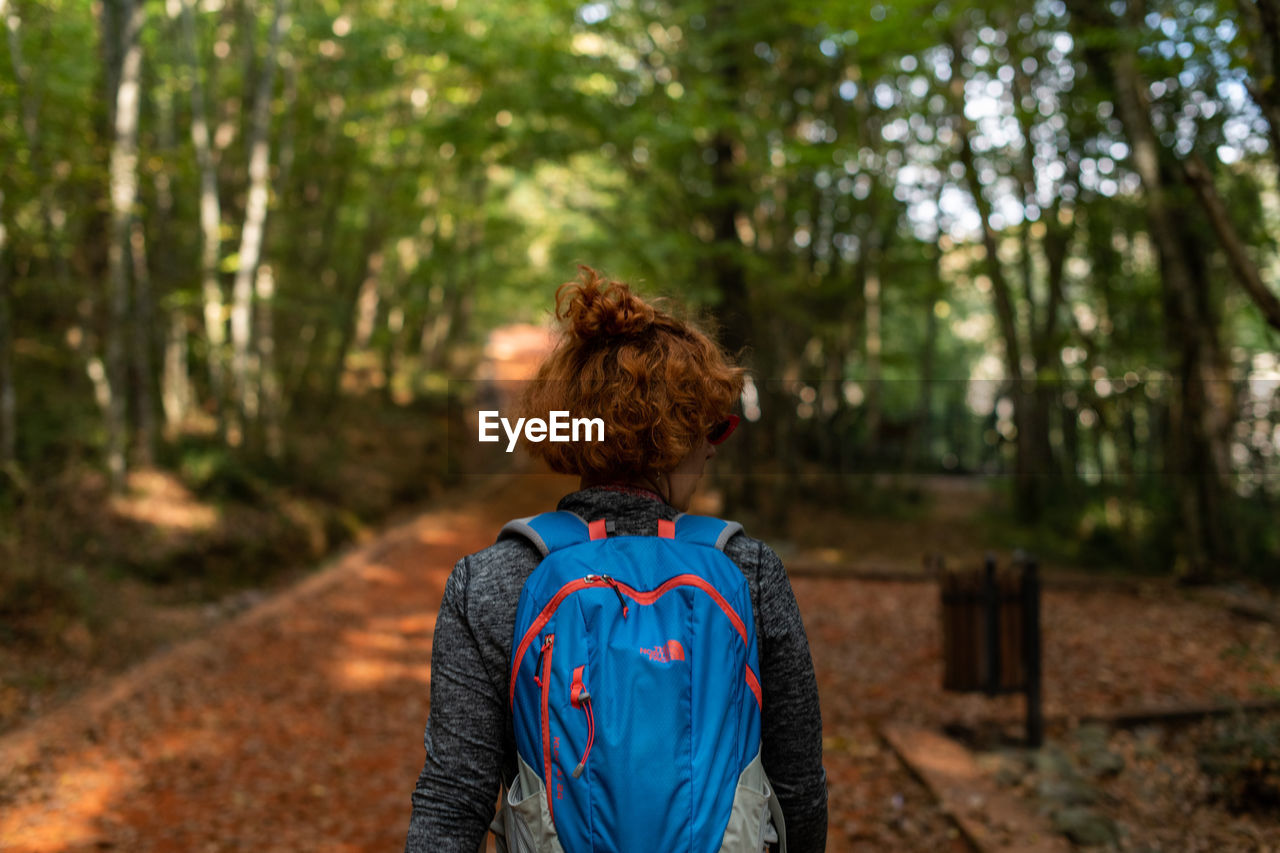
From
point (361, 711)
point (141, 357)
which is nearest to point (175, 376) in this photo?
point (141, 357)

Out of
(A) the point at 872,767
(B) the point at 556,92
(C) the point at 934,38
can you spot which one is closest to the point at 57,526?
(B) the point at 556,92

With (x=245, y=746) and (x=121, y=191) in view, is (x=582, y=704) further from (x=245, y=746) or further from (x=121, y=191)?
(x=121, y=191)

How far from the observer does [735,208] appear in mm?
11438

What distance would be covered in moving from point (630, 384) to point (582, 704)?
53 centimetres

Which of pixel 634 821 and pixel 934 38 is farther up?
pixel 934 38

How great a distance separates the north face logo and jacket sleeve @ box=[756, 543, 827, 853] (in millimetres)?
197

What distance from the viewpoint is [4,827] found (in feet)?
14.4

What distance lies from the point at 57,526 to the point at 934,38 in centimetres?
989

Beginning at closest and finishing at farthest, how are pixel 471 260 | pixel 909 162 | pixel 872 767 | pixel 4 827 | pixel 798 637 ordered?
pixel 798 637
pixel 4 827
pixel 872 767
pixel 909 162
pixel 471 260

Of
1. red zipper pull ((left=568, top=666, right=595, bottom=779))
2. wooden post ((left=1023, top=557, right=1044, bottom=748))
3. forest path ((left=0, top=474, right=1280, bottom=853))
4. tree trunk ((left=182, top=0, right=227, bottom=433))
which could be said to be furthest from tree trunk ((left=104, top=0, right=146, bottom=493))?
red zipper pull ((left=568, top=666, right=595, bottom=779))

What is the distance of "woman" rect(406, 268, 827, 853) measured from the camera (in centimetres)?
141

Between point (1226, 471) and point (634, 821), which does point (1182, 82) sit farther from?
point (634, 821)

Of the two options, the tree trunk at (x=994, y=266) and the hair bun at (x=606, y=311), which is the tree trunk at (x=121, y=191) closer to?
the hair bun at (x=606, y=311)

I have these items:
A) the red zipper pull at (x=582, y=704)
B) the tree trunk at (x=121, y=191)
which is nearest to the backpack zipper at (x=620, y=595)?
the red zipper pull at (x=582, y=704)
